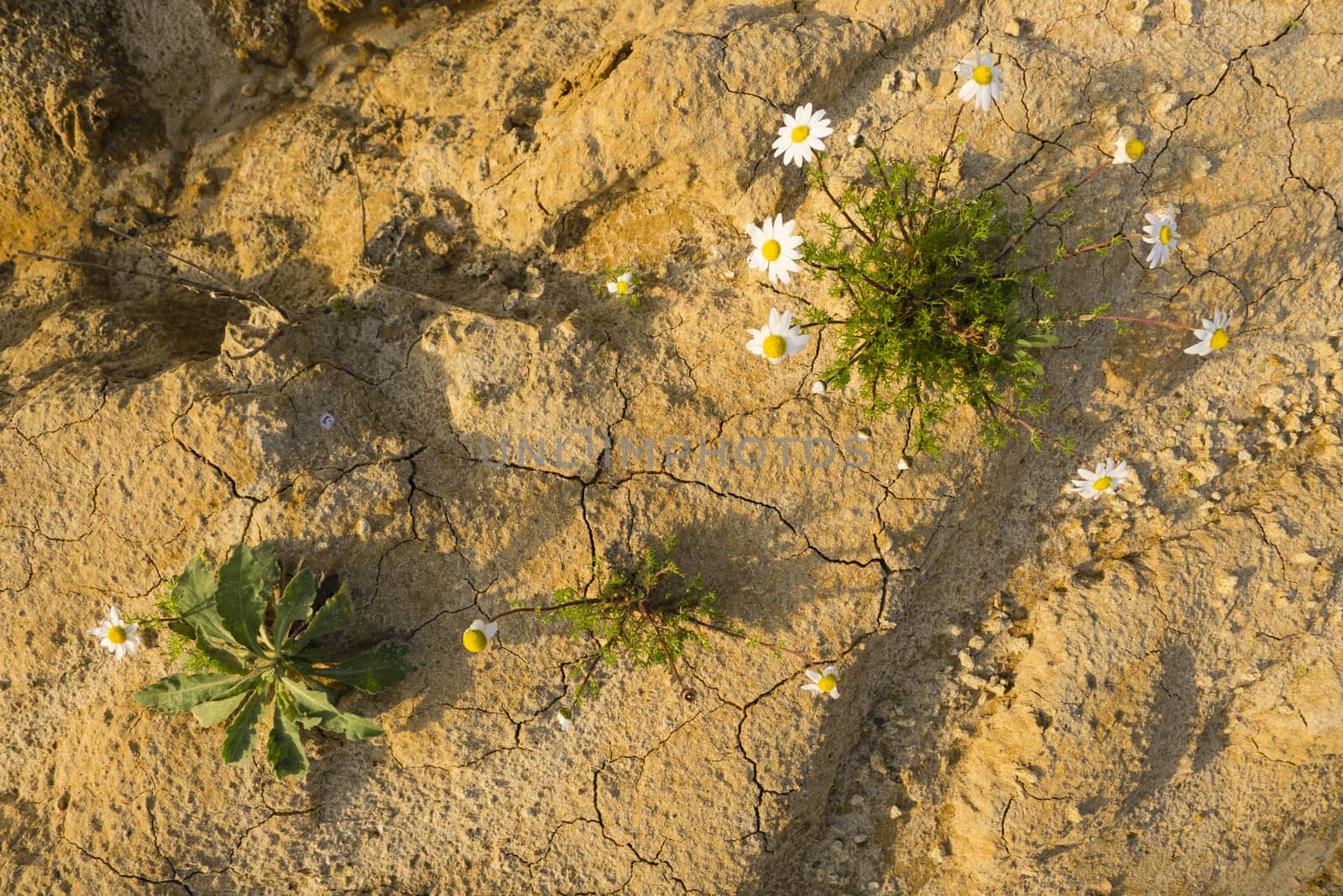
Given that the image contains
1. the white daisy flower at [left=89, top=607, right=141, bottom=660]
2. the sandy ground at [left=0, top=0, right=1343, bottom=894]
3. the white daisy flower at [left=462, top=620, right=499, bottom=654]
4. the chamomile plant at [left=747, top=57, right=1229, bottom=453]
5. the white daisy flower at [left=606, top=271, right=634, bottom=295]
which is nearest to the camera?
the white daisy flower at [left=462, top=620, right=499, bottom=654]

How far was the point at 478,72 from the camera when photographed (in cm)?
A: 426

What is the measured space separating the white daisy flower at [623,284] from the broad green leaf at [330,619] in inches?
74.1

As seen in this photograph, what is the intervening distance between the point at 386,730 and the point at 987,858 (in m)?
3.00

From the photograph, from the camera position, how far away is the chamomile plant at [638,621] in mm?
3559

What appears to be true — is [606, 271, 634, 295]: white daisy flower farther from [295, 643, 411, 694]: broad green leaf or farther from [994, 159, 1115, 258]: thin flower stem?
[295, 643, 411, 694]: broad green leaf

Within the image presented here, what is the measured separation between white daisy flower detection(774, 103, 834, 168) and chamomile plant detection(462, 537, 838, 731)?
6.00ft

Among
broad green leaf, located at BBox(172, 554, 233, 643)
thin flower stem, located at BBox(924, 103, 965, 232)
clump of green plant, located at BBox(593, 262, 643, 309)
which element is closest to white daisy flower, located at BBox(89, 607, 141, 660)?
broad green leaf, located at BBox(172, 554, 233, 643)

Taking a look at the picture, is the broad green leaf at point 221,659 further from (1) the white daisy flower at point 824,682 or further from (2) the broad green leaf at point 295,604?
(1) the white daisy flower at point 824,682

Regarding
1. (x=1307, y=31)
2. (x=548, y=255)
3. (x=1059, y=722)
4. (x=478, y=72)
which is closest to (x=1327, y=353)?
(x=1307, y=31)

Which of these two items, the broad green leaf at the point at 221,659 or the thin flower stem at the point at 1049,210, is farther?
the thin flower stem at the point at 1049,210

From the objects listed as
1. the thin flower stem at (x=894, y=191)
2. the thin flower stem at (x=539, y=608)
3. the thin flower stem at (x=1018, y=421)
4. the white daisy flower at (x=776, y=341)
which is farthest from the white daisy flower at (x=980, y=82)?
the thin flower stem at (x=539, y=608)

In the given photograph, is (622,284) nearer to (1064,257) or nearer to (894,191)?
(894,191)

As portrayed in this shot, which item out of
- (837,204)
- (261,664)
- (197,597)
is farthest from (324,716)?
(837,204)

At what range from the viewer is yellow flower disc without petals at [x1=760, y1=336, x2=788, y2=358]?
3082mm
